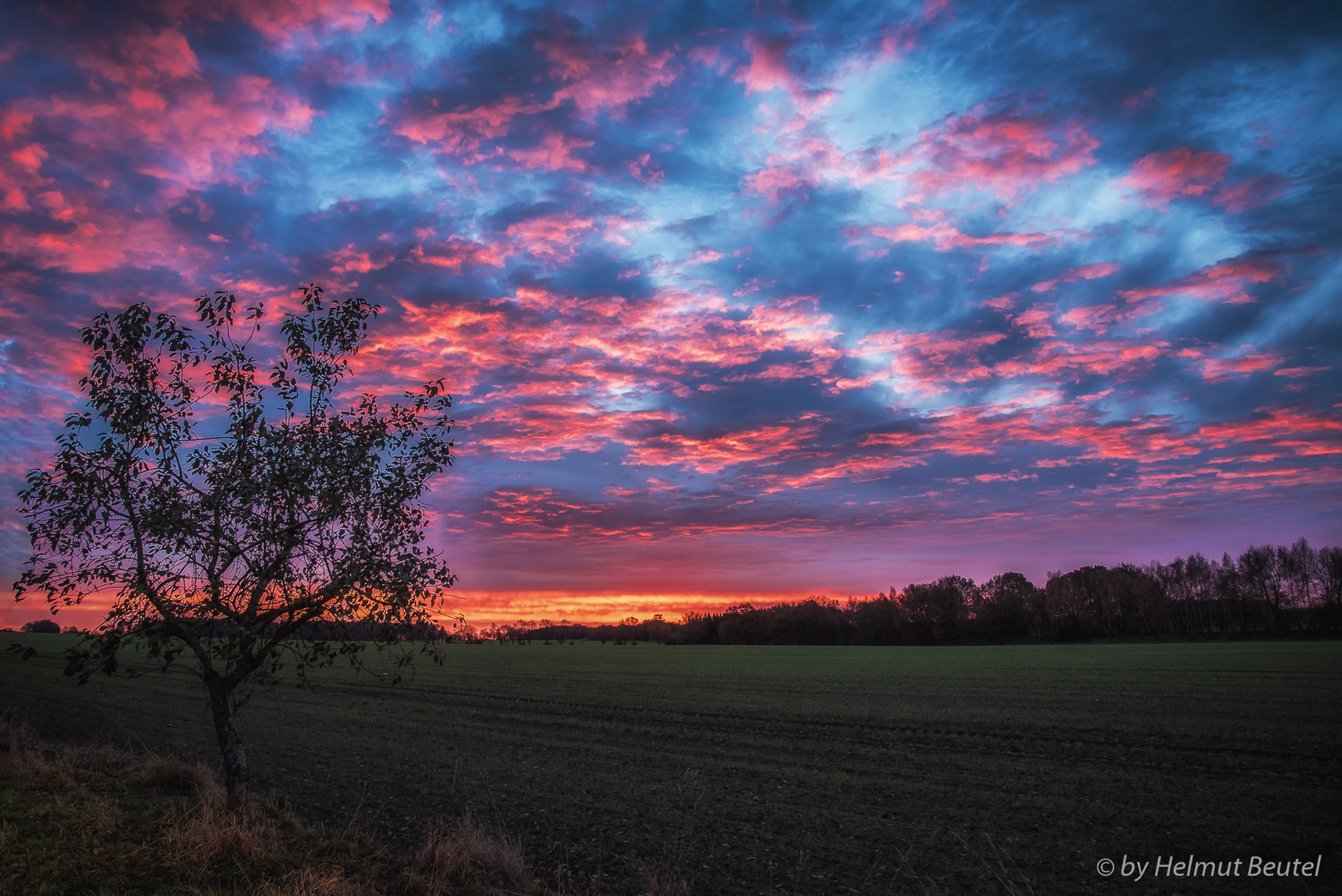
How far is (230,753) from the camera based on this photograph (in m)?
11.4

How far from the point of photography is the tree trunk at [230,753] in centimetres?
1118

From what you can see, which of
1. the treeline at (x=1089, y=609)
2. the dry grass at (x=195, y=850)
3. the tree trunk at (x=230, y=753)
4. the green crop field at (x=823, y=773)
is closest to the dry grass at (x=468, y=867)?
the dry grass at (x=195, y=850)

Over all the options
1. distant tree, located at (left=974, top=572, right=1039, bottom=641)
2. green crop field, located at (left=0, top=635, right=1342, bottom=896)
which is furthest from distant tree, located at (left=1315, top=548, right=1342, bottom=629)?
green crop field, located at (left=0, top=635, right=1342, bottom=896)

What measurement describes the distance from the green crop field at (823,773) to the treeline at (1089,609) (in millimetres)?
119604

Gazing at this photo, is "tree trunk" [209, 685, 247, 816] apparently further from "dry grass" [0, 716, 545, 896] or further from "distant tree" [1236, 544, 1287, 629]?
"distant tree" [1236, 544, 1287, 629]

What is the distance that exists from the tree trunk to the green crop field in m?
3.14

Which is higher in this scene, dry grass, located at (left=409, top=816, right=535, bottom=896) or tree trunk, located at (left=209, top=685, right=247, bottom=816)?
tree trunk, located at (left=209, top=685, right=247, bottom=816)

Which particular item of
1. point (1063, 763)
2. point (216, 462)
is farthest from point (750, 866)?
point (1063, 763)

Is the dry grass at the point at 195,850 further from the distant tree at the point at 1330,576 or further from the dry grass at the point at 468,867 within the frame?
the distant tree at the point at 1330,576

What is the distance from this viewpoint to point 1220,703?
101ft

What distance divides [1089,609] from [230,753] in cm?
18075

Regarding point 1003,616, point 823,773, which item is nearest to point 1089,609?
point 1003,616

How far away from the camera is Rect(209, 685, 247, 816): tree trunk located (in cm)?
1118

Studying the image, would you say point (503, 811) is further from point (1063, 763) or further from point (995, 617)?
point (995, 617)
